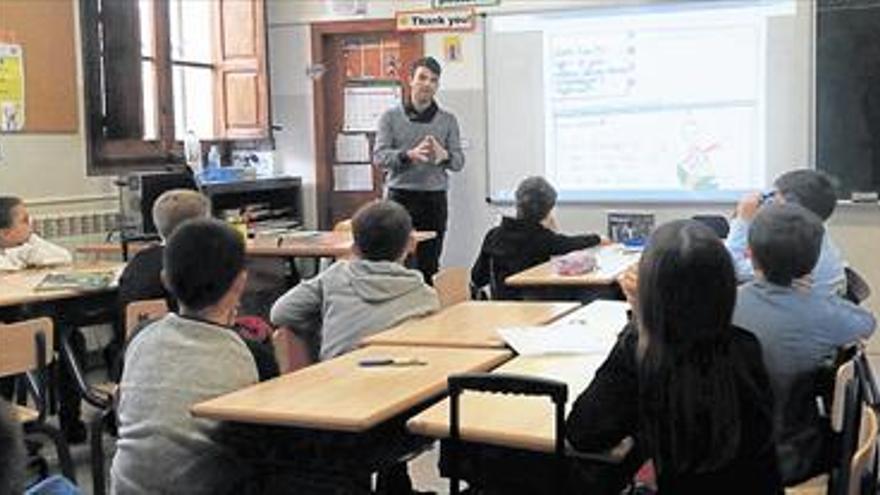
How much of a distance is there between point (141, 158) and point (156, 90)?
50 cm

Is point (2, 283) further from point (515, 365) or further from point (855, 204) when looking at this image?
point (855, 204)

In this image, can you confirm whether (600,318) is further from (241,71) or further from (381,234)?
(241,71)

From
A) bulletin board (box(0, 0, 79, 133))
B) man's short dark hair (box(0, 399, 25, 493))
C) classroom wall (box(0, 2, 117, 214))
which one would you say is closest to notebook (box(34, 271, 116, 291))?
classroom wall (box(0, 2, 117, 214))

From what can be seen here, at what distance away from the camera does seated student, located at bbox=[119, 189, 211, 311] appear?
4.43 meters

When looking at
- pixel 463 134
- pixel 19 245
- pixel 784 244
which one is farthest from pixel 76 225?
pixel 784 244

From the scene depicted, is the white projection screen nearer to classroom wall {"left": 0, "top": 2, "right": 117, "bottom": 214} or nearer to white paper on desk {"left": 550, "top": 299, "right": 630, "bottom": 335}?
classroom wall {"left": 0, "top": 2, "right": 117, "bottom": 214}

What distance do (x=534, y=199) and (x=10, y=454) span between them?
4269 millimetres

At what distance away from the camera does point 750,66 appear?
22.0ft

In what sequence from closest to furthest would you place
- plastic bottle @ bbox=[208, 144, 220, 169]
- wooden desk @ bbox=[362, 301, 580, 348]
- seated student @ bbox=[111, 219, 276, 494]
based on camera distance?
seated student @ bbox=[111, 219, 276, 494], wooden desk @ bbox=[362, 301, 580, 348], plastic bottle @ bbox=[208, 144, 220, 169]

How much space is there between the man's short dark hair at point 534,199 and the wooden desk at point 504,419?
2.51 meters

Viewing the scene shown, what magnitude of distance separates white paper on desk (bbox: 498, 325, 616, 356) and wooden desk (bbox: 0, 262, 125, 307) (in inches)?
80.4

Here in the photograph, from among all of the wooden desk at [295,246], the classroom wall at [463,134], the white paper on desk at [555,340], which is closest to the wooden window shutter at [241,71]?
the classroom wall at [463,134]

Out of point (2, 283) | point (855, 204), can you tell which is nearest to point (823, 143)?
point (855, 204)

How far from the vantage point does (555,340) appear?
3.15m
